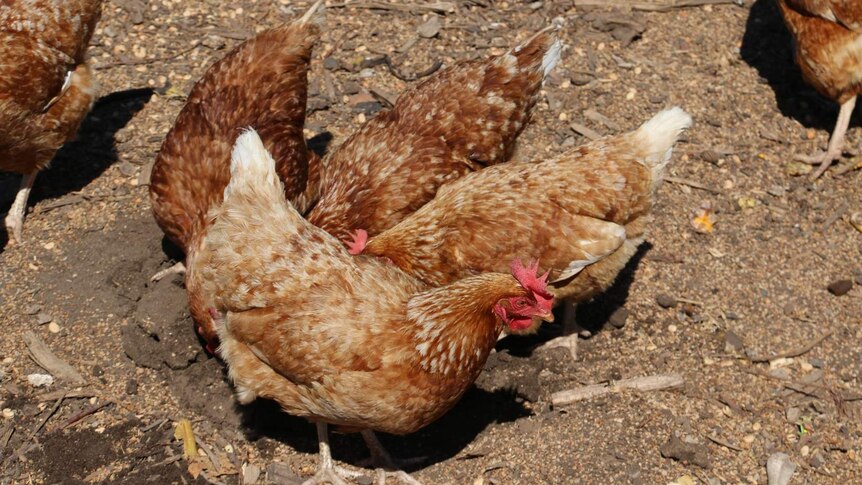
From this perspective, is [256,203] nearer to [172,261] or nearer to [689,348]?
[172,261]

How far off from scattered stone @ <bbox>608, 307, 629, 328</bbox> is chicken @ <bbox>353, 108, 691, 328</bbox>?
342mm

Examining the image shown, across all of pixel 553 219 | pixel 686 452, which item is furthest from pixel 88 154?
pixel 686 452

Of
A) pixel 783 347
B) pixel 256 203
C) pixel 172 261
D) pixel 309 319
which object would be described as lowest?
pixel 783 347

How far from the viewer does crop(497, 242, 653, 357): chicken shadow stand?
451cm

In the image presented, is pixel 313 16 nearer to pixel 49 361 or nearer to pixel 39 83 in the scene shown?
pixel 39 83

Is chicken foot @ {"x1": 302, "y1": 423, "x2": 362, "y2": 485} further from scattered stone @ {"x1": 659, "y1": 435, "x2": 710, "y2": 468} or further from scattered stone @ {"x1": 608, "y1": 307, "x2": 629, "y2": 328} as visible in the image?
scattered stone @ {"x1": 608, "y1": 307, "x2": 629, "y2": 328}

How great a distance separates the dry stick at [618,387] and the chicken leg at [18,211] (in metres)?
3.16

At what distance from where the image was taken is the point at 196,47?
19.1ft

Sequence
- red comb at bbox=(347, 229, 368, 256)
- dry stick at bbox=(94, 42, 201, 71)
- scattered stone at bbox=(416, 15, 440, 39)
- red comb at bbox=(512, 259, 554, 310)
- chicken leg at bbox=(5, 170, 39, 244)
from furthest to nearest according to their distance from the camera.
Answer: scattered stone at bbox=(416, 15, 440, 39) < dry stick at bbox=(94, 42, 201, 71) < chicken leg at bbox=(5, 170, 39, 244) < red comb at bbox=(347, 229, 368, 256) < red comb at bbox=(512, 259, 554, 310)

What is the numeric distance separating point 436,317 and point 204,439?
137 centimetres

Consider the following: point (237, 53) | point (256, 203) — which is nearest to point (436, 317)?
point (256, 203)

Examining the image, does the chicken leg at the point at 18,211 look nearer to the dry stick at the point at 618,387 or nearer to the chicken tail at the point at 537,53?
the chicken tail at the point at 537,53

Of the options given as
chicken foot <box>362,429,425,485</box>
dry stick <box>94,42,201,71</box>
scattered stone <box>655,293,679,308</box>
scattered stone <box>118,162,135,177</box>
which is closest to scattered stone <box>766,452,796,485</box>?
scattered stone <box>655,293,679,308</box>

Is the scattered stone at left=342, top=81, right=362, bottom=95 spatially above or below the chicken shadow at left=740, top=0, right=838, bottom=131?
above
